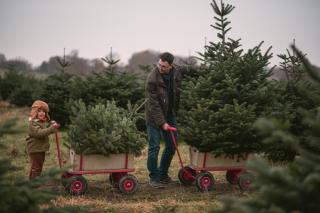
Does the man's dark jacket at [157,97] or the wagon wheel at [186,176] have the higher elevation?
the man's dark jacket at [157,97]

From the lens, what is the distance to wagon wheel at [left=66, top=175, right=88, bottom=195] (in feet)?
24.5

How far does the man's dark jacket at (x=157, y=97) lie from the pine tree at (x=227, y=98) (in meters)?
0.37

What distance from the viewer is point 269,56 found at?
820cm

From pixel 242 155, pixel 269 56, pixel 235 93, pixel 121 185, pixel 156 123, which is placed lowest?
pixel 121 185

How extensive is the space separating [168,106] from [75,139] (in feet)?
5.96

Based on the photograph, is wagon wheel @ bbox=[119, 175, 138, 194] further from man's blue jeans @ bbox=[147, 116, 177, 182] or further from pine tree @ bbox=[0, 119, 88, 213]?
pine tree @ bbox=[0, 119, 88, 213]

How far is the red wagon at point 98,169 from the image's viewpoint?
750cm

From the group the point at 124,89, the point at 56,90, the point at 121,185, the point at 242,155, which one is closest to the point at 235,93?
the point at 242,155

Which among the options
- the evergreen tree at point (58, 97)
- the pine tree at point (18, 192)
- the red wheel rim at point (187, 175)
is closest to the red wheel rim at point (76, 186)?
the red wheel rim at point (187, 175)

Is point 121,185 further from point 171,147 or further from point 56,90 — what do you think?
point 56,90

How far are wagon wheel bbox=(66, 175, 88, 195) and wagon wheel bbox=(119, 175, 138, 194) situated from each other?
0.60 m

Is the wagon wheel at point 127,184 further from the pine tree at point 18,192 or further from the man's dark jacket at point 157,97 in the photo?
the pine tree at point 18,192

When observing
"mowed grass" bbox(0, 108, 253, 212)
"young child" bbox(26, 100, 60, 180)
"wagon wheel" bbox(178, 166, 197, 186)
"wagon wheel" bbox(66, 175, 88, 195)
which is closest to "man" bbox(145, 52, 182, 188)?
"wagon wheel" bbox(178, 166, 197, 186)

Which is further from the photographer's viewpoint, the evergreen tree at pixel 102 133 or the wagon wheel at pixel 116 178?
the wagon wheel at pixel 116 178
